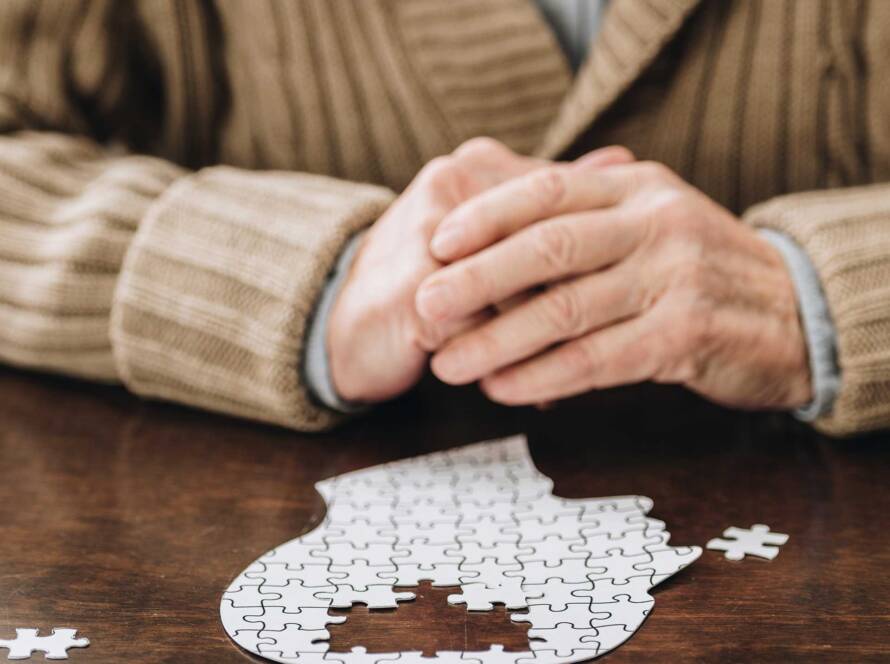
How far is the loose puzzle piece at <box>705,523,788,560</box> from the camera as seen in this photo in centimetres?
56

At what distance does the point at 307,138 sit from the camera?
109cm

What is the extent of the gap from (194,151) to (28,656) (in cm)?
82

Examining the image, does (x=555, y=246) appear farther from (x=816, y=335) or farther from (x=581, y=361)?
(x=816, y=335)

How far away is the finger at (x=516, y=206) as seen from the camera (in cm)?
74

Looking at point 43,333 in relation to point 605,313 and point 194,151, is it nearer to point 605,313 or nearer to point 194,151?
point 194,151

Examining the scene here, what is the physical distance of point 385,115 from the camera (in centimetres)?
106

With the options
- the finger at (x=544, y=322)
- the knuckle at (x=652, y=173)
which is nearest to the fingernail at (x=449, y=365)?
the finger at (x=544, y=322)

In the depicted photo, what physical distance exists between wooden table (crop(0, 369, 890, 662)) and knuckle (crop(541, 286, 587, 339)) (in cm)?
10

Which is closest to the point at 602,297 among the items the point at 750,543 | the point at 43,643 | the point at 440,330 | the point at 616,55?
the point at 440,330

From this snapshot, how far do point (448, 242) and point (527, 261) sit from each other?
63 millimetres

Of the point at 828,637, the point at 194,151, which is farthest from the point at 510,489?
the point at 194,151

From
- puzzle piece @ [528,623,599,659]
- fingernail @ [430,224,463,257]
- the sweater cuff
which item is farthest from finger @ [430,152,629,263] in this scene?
puzzle piece @ [528,623,599,659]

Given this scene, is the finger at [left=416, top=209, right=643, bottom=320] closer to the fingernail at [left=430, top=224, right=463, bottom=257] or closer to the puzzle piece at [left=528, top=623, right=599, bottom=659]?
the fingernail at [left=430, top=224, right=463, bottom=257]

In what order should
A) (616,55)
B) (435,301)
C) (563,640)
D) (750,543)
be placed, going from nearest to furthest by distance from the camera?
(563,640) < (750,543) < (435,301) < (616,55)
